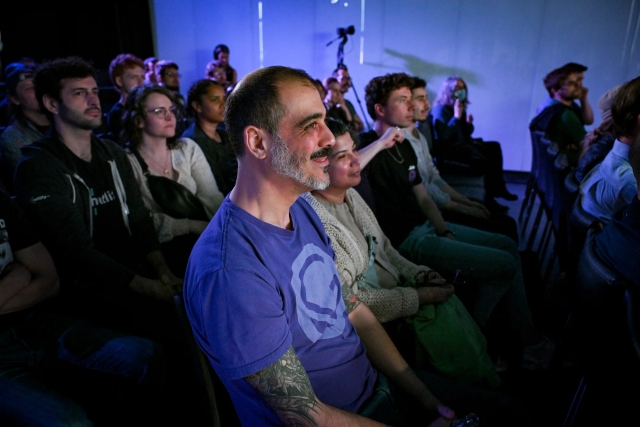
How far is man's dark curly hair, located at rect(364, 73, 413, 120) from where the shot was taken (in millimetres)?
2637

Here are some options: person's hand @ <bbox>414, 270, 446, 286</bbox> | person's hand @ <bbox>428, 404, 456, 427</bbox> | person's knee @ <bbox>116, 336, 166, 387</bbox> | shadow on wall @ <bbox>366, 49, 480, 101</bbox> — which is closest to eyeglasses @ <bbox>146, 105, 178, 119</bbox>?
person's knee @ <bbox>116, 336, 166, 387</bbox>

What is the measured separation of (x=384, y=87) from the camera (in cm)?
265

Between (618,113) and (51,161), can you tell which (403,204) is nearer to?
(618,113)

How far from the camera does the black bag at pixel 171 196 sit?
2.34 m

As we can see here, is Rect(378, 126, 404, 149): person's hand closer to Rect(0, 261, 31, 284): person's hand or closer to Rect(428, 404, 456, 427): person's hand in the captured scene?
Rect(428, 404, 456, 427): person's hand

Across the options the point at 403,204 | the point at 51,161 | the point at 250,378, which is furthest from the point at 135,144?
the point at 250,378

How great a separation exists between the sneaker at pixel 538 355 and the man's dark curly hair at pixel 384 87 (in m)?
1.59

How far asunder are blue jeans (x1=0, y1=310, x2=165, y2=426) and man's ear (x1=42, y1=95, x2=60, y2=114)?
0.93 m

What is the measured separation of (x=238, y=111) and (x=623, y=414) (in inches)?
48.6

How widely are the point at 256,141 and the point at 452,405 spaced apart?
0.92m

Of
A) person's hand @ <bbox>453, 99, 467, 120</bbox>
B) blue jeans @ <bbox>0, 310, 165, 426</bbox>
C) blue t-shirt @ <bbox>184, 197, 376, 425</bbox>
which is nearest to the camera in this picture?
blue t-shirt @ <bbox>184, 197, 376, 425</bbox>

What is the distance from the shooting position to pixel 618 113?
6.25ft

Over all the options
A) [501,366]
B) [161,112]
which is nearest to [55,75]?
[161,112]

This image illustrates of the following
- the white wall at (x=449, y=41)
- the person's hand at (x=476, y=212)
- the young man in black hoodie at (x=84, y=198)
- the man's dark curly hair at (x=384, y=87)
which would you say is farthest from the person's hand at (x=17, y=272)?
the white wall at (x=449, y=41)
